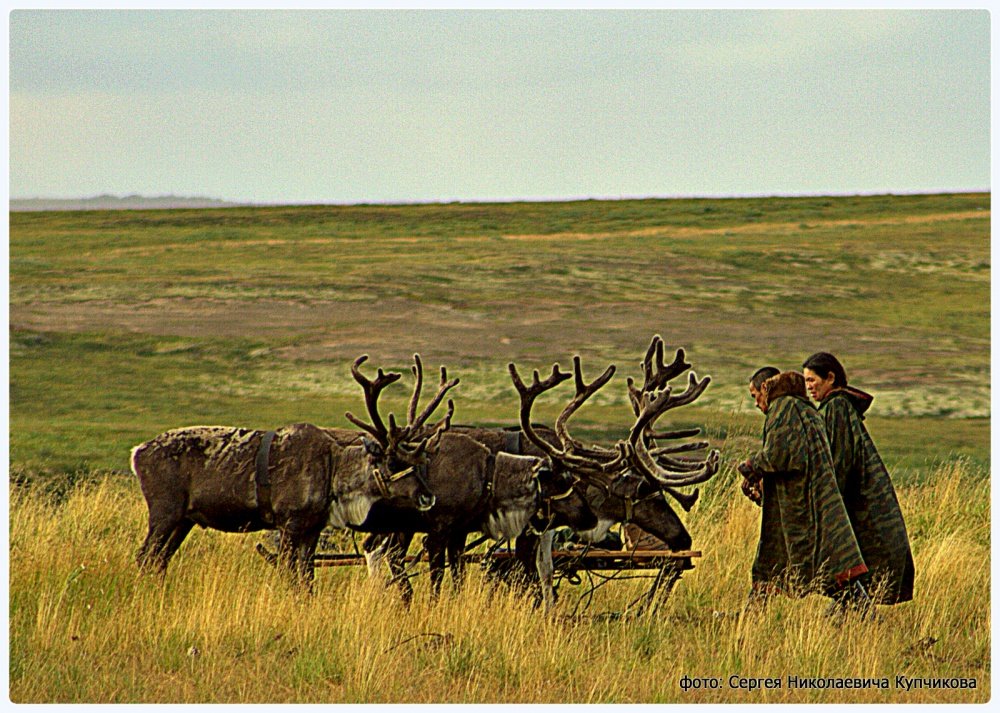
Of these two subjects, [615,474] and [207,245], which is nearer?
[615,474]

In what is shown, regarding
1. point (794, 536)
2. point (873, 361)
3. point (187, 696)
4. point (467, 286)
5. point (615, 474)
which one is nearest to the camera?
point (187, 696)

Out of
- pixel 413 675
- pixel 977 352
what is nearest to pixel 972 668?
pixel 413 675

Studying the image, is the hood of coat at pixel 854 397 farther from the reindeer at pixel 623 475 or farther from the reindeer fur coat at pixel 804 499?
the reindeer at pixel 623 475

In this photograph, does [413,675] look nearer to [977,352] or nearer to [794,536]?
[794,536]

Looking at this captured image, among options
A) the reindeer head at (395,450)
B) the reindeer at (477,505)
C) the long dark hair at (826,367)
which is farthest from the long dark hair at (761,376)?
the reindeer head at (395,450)

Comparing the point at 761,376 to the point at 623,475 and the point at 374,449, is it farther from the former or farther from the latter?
the point at 374,449

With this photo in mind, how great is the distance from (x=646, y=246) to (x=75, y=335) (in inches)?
1074

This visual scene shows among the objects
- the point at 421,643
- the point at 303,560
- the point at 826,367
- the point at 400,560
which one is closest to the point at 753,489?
the point at 826,367

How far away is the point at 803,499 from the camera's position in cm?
967

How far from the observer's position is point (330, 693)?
359 inches

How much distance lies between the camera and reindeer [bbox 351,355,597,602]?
10336 mm

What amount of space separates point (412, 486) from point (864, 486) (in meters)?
3.30

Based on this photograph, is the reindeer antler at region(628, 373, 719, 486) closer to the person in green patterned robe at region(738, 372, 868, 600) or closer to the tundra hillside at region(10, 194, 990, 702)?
the person in green patterned robe at region(738, 372, 868, 600)

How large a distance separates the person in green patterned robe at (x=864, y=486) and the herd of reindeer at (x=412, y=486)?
0.94 m
